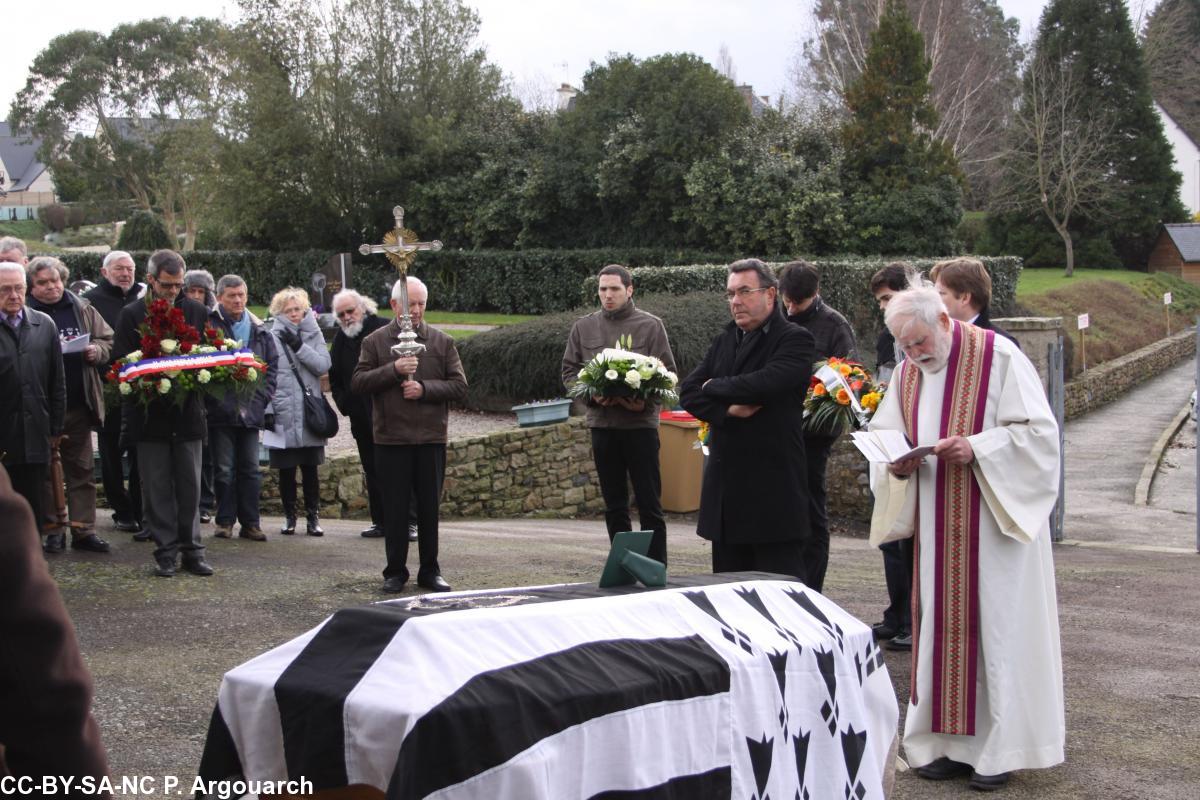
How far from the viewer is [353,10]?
37.5 metres

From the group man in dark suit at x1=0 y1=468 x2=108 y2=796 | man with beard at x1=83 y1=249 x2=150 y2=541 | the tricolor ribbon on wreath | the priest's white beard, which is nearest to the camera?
man in dark suit at x1=0 y1=468 x2=108 y2=796

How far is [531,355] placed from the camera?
1722 centimetres

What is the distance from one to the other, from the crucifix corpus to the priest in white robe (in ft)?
12.4

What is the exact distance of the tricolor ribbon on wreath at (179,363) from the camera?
8289mm

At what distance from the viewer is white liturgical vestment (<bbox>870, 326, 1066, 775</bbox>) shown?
213 inches

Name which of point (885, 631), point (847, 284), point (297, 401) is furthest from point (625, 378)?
point (847, 284)

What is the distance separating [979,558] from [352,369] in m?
6.56

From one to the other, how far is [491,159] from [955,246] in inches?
541

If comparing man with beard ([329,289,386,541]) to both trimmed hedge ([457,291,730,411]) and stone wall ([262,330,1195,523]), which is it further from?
trimmed hedge ([457,291,730,411])

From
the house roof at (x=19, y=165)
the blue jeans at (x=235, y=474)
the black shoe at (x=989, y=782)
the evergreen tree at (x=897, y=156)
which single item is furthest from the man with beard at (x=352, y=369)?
the house roof at (x=19, y=165)

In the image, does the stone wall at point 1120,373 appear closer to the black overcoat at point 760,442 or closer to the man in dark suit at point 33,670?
the black overcoat at point 760,442

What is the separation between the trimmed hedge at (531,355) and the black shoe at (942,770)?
11563mm

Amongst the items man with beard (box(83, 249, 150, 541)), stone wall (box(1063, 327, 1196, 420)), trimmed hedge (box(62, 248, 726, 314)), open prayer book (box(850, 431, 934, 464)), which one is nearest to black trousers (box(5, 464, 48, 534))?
man with beard (box(83, 249, 150, 541))

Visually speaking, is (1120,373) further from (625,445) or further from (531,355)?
(625,445)
